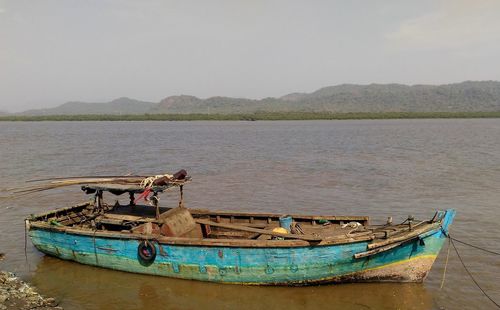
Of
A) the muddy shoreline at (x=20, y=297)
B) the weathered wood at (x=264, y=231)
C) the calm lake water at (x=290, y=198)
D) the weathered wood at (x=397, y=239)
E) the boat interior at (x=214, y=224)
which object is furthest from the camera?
the boat interior at (x=214, y=224)

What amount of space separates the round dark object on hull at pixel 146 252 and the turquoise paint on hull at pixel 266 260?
11 cm

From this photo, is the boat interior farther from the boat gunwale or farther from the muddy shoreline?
the muddy shoreline

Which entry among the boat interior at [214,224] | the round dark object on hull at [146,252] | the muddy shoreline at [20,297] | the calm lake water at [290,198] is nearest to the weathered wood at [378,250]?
the boat interior at [214,224]

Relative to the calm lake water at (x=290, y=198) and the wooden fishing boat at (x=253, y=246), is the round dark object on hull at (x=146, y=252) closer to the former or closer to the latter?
the wooden fishing boat at (x=253, y=246)

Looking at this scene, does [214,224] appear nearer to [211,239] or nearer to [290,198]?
[211,239]

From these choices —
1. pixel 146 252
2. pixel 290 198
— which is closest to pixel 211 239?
pixel 146 252

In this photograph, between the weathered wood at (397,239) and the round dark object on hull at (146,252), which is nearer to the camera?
the weathered wood at (397,239)

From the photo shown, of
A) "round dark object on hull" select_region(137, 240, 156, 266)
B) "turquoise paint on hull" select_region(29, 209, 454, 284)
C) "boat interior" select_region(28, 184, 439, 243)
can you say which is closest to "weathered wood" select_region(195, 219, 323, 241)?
"boat interior" select_region(28, 184, 439, 243)

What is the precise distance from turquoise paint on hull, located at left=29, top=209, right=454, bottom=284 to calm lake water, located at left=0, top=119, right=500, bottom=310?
13.6 inches

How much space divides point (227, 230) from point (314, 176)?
13958 mm

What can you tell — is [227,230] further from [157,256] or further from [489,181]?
[489,181]

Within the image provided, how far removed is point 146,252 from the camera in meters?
10.9

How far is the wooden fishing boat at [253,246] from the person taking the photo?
392 inches

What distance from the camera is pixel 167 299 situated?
10398 millimetres
